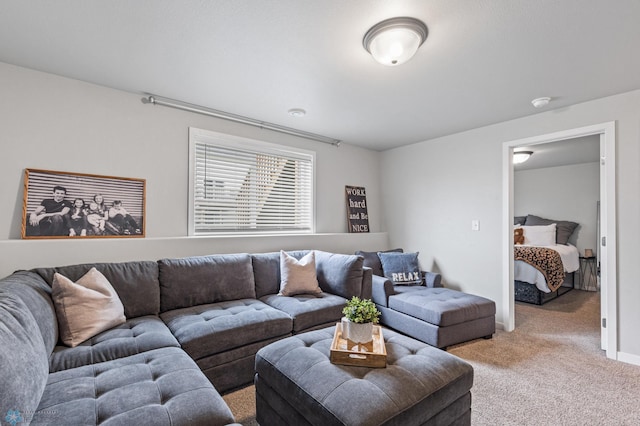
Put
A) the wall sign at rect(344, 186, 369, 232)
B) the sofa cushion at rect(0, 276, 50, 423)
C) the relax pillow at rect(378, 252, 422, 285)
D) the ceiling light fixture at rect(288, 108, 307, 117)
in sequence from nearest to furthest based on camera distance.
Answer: the sofa cushion at rect(0, 276, 50, 423), the ceiling light fixture at rect(288, 108, 307, 117), the relax pillow at rect(378, 252, 422, 285), the wall sign at rect(344, 186, 369, 232)

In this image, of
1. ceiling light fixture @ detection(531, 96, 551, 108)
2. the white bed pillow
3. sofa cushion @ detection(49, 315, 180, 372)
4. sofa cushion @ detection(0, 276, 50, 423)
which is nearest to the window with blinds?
sofa cushion @ detection(49, 315, 180, 372)

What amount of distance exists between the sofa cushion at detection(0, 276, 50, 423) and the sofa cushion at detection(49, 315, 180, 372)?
9.0 inches

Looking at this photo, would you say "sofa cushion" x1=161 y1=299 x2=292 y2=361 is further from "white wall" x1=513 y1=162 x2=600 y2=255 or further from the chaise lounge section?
"white wall" x1=513 y1=162 x2=600 y2=255

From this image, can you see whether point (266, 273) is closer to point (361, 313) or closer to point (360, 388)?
point (361, 313)

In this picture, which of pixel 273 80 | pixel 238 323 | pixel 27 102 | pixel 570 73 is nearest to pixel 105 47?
pixel 27 102

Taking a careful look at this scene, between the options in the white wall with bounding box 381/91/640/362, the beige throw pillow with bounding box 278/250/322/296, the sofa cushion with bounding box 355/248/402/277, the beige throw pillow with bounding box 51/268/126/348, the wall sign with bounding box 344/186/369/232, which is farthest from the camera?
the wall sign with bounding box 344/186/369/232

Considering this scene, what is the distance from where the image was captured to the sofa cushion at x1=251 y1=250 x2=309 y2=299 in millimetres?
2955

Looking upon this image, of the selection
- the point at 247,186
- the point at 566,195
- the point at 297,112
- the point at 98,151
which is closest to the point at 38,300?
the point at 98,151

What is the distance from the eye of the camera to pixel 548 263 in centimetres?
426

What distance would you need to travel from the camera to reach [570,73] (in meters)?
2.27

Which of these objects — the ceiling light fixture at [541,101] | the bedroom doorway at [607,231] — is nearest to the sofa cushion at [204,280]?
the ceiling light fixture at [541,101]

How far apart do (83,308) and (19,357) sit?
2.73 ft

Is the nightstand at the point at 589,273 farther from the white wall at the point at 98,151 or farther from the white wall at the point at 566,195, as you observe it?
the white wall at the point at 98,151

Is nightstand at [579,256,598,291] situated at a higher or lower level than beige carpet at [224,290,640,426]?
higher
